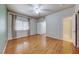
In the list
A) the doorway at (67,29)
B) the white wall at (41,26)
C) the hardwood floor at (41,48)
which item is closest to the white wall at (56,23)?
the doorway at (67,29)

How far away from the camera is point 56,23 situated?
694 centimetres

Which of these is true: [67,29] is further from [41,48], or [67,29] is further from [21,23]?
[21,23]

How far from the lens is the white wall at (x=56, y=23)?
5938 millimetres

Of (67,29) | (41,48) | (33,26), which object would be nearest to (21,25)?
(33,26)

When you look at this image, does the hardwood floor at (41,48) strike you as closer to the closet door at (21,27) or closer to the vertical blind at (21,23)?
the closet door at (21,27)

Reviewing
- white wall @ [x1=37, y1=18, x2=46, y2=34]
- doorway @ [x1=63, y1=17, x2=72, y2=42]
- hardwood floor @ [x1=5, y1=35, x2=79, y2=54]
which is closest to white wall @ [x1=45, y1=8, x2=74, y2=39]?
doorway @ [x1=63, y1=17, x2=72, y2=42]

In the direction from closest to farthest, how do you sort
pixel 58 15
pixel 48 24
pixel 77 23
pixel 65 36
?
pixel 77 23, pixel 65 36, pixel 58 15, pixel 48 24

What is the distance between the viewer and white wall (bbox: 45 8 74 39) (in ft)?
19.5

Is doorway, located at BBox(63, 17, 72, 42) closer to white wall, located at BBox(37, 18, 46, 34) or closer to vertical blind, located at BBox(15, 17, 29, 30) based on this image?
vertical blind, located at BBox(15, 17, 29, 30)

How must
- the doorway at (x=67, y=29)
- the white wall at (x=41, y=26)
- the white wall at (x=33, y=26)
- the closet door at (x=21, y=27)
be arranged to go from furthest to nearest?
the white wall at (x=41, y=26)
the white wall at (x=33, y=26)
the closet door at (x=21, y=27)
the doorway at (x=67, y=29)

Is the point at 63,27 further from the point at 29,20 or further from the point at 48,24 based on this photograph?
the point at 29,20
